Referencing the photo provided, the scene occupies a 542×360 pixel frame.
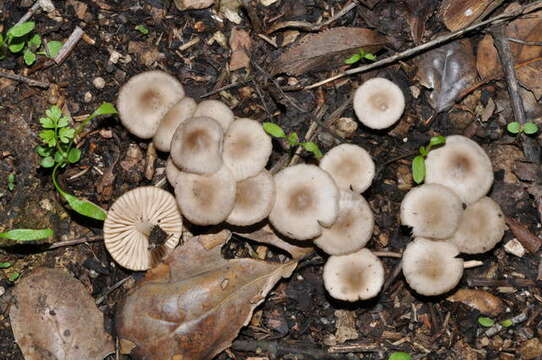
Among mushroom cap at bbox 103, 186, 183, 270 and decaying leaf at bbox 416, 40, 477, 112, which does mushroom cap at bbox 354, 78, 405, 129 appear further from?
mushroom cap at bbox 103, 186, 183, 270

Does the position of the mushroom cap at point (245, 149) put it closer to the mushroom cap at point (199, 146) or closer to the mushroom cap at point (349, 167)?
the mushroom cap at point (199, 146)

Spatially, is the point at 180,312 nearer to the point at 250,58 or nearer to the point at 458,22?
the point at 250,58

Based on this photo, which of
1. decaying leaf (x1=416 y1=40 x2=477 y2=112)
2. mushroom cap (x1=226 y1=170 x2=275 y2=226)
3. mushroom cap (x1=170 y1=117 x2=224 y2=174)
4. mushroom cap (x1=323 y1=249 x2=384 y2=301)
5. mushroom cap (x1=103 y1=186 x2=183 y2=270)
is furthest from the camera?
decaying leaf (x1=416 y1=40 x2=477 y2=112)

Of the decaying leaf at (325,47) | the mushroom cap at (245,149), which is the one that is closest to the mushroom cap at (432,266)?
the mushroom cap at (245,149)

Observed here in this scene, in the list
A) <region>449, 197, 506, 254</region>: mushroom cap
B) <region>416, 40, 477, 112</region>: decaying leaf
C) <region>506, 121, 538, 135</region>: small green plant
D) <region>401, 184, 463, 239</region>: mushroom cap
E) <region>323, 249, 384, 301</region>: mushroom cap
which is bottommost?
<region>323, 249, 384, 301</region>: mushroom cap

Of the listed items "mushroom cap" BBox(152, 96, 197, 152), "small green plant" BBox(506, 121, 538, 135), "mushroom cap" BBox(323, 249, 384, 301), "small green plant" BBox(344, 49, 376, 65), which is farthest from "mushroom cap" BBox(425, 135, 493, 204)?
"mushroom cap" BBox(152, 96, 197, 152)

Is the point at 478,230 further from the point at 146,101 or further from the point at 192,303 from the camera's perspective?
the point at 146,101

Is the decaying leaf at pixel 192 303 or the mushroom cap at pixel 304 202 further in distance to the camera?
the decaying leaf at pixel 192 303
